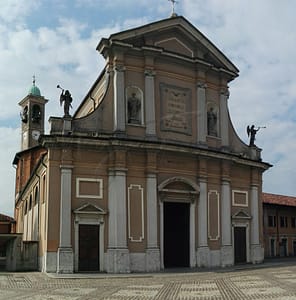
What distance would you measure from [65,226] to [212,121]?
11.2m

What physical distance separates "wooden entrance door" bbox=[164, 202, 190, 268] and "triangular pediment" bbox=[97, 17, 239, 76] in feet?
29.0

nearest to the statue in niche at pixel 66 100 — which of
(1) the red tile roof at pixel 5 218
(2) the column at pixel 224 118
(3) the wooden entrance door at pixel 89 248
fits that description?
(3) the wooden entrance door at pixel 89 248

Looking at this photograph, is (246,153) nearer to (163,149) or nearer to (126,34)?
(163,149)

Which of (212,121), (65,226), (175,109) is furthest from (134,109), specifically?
(65,226)

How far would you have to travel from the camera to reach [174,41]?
29.9m

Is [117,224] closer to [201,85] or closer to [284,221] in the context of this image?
[201,85]

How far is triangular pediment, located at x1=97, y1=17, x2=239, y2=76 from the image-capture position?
2796cm

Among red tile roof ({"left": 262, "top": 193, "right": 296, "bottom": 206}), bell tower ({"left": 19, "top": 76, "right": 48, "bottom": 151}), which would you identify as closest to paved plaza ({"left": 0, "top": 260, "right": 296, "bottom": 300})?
red tile roof ({"left": 262, "top": 193, "right": 296, "bottom": 206})

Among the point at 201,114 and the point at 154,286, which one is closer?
the point at 154,286

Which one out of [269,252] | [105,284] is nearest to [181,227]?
[105,284]

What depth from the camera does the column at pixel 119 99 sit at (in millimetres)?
27109

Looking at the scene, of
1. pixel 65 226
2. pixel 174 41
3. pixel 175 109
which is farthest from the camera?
pixel 174 41

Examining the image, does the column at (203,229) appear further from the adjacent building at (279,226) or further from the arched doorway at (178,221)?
the adjacent building at (279,226)

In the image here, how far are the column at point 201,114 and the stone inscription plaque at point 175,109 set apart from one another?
1.76 feet
